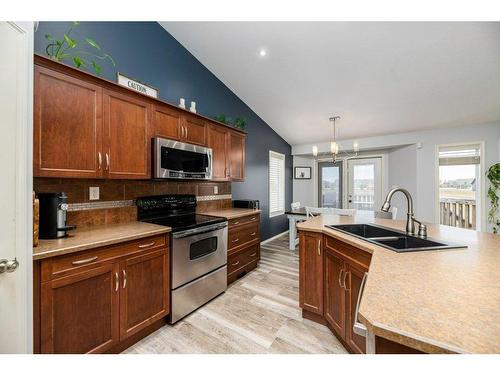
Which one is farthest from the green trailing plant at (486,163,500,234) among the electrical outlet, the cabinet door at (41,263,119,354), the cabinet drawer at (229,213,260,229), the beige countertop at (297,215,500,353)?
the electrical outlet

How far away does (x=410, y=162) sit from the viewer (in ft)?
14.6

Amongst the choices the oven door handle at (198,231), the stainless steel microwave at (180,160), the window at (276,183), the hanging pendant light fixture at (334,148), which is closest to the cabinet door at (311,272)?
the oven door handle at (198,231)

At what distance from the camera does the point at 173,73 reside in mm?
2805

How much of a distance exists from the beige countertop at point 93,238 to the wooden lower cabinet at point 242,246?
3.52ft

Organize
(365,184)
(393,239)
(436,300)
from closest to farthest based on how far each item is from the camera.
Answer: (436,300) → (393,239) → (365,184)

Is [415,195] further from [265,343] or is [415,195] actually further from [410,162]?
[265,343]

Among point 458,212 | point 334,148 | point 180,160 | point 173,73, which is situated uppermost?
point 173,73

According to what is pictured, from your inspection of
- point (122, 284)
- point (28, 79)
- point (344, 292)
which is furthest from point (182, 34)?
point (344, 292)

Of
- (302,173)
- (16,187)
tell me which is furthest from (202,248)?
(302,173)

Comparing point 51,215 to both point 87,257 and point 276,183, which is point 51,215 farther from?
point 276,183

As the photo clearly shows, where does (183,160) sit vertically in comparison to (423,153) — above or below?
below

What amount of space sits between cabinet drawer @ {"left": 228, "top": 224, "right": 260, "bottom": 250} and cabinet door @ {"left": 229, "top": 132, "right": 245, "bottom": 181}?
0.79m

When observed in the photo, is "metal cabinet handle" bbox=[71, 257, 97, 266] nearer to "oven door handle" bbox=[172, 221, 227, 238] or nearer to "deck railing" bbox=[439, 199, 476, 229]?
"oven door handle" bbox=[172, 221, 227, 238]

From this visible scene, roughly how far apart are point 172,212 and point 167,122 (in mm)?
1060
